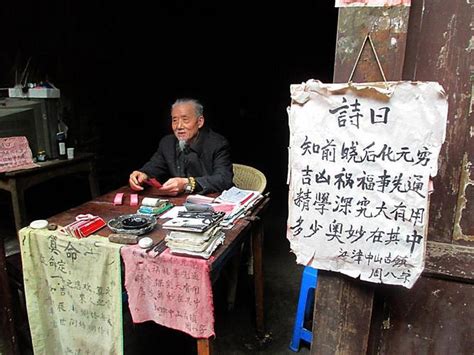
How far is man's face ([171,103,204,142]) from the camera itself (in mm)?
2486

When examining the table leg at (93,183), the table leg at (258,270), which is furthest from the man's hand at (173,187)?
the table leg at (93,183)

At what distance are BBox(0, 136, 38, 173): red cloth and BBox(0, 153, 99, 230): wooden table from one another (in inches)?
3.1

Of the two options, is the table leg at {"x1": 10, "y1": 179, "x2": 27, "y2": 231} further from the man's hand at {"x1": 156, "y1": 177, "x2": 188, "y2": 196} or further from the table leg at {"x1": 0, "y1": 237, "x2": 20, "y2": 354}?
the man's hand at {"x1": 156, "y1": 177, "x2": 188, "y2": 196}

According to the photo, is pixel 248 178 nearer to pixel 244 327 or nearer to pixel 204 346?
pixel 244 327

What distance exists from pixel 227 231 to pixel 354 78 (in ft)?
2.96

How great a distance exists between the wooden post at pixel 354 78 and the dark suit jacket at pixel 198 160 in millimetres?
1203

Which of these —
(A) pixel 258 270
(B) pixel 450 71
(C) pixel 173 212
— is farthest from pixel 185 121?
(B) pixel 450 71

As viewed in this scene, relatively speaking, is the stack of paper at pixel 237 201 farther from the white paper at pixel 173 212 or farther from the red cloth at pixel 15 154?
the red cloth at pixel 15 154

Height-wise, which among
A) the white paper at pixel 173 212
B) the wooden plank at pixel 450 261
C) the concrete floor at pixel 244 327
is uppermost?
→ the wooden plank at pixel 450 261

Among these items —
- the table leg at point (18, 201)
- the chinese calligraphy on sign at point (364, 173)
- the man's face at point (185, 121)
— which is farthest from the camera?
the table leg at point (18, 201)

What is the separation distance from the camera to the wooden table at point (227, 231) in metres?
1.58

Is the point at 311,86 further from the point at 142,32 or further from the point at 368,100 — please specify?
the point at 142,32

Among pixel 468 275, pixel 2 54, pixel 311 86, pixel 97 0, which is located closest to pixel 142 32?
pixel 97 0

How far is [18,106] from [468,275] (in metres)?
3.30
